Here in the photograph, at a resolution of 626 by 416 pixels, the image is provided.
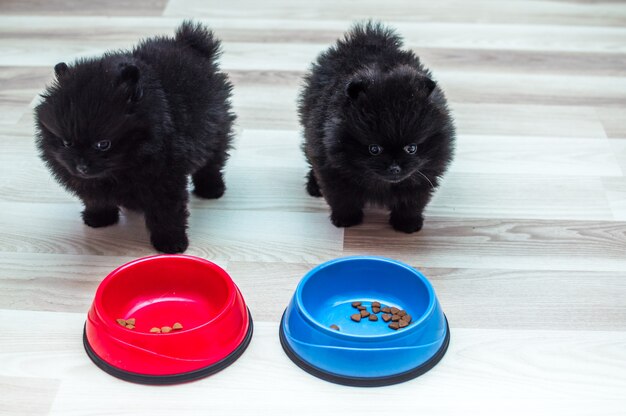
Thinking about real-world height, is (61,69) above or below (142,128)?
above

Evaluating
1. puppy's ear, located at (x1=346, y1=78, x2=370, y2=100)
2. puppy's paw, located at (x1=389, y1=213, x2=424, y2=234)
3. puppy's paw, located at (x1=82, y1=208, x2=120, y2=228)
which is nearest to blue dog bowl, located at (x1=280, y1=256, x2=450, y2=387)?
puppy's paw, located at (x1=389, y1=213, x2=424, y2=234)

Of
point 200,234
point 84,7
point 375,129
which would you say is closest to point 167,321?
point 200,234

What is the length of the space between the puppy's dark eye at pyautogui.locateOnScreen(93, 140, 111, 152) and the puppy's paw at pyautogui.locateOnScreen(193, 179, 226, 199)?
522 millimetres

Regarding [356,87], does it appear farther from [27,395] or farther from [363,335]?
[27,395]

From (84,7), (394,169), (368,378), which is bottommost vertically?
(84,7)

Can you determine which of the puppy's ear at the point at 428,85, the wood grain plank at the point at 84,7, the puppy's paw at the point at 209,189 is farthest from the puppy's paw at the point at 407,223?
the wood grain plank at the point at 84,7

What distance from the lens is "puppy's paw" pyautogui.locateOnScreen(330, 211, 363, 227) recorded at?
233cm

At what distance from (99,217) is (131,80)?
0.54 metres

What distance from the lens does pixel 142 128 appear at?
198 cm

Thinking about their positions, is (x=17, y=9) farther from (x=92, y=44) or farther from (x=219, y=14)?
(x=219, y=14)

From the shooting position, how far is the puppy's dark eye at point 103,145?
6.36 feet

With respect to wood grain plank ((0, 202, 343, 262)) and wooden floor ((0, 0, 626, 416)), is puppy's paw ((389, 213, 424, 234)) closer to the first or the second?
wooden floor ((0, 0, 626, 416))

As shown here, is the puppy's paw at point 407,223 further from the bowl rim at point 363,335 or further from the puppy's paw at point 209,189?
the puppy's paw at point 209,189

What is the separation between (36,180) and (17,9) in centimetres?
148
